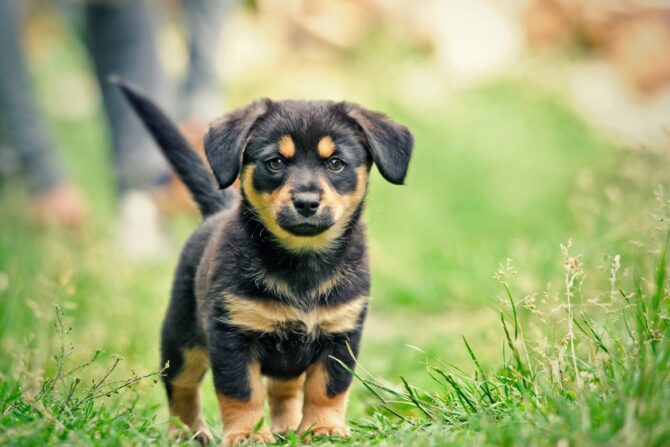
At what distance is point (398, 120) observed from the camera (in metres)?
10.1

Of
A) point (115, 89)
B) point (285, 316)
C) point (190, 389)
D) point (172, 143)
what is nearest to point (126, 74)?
point (115, 89)

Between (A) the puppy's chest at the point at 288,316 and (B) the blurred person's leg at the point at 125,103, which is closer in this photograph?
(A) the puppy's chest at the point at 288,316

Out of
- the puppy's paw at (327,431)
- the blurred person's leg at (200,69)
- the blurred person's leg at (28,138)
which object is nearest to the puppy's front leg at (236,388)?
the puppy's paw at (327,431)

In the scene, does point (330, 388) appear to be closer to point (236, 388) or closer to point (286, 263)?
point (236, 388)

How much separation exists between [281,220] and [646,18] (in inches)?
404

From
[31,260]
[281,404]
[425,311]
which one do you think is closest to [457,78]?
[425,311]

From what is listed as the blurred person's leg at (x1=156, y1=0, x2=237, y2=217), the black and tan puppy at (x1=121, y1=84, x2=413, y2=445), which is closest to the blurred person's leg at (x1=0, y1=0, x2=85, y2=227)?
the blurred person's leg at (x1=156, y1=0, x2=237, y2=217)

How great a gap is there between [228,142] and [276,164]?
0.59 ft

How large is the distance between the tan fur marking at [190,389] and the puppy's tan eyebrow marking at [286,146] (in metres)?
0.80

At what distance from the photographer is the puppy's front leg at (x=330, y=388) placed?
3.09m

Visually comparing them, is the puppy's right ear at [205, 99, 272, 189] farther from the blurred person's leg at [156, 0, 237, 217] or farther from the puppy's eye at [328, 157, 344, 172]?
the blurred person's leg at [156, 0, 237, 217]

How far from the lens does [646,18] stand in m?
12.1

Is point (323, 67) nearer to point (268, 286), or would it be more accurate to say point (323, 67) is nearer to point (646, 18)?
point (646, 18)

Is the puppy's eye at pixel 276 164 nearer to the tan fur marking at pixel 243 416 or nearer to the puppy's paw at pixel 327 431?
the tan fur marking at pixel 243 416
